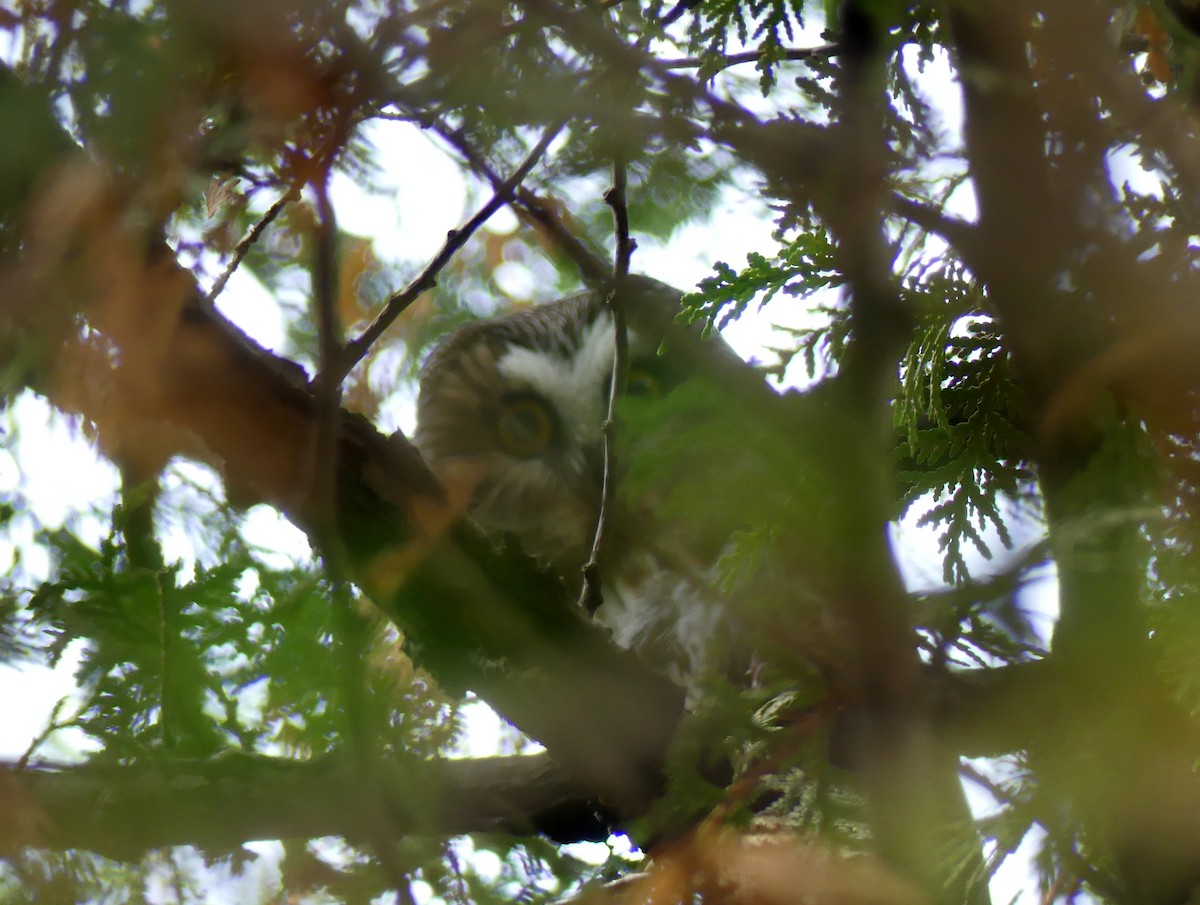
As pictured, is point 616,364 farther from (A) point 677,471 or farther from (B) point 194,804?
(B) point 194,804

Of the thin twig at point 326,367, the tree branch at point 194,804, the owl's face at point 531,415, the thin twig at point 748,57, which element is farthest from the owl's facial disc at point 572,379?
the thin twig at point 326,367

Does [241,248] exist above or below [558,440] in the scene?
below

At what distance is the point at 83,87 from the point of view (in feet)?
4.03

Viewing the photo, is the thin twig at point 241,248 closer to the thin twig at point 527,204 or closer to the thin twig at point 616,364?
the thin twig at point 527,204

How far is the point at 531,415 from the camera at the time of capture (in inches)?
146

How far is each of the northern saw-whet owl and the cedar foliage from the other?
0.95 meters

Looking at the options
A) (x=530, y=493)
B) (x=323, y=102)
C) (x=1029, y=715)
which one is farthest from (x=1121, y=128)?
(x=530, y=493)

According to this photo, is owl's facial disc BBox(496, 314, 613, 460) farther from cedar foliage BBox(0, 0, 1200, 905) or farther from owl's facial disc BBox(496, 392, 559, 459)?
cedar foliage BBox(0, 0, 1200, 905)

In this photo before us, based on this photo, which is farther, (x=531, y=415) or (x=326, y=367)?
(x=531, y=415)

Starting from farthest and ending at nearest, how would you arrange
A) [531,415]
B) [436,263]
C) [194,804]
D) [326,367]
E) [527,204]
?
[531,415] → [194,804] → [436,263] → [527,204] → [326,367]

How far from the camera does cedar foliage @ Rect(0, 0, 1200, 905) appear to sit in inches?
36.8

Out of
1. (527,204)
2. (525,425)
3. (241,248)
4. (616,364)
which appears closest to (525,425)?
(525,425)

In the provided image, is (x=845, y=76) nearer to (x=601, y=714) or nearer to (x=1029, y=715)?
(x=1029, y=715)

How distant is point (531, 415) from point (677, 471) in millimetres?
2463
